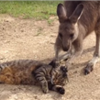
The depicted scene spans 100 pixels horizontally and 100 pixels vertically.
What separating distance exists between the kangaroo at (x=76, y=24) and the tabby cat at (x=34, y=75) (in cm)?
47

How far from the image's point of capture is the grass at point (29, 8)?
7.95 metres

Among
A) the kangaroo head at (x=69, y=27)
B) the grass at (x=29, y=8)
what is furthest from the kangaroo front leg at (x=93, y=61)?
the grass at (x=29, y=8)

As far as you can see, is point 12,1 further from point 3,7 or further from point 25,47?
point 25,47

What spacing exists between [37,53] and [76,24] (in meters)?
1.29

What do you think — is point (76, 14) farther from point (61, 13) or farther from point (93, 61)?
point (93, 61)

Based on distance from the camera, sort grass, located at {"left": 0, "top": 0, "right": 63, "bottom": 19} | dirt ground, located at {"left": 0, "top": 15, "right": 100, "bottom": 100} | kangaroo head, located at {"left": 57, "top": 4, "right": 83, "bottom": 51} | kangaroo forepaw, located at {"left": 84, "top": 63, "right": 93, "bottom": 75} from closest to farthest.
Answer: dirt ground, located at {"left": 0, "top": 15, "right": 100, "bottom": 100} → kangaroo head, located at {"left": 57, "top": 4, "right": 83, "bottom": 51} → kangaroo forepaw, located at {"left": 84, "top": 63, "right": 93, "bottom": 75} → grass, located at {"left": 0, "top": 0, "right": 63, "bottom": 19}

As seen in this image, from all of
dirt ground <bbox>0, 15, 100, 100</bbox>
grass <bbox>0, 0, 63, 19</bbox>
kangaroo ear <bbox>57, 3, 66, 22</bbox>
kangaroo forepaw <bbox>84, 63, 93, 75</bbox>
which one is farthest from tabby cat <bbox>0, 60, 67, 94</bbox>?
grass <bbox>0, 0, 63, 19</bbox>

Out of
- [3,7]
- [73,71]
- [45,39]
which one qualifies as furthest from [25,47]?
[3,7]

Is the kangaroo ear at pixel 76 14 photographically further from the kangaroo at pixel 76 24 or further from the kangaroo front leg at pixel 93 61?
the kangaroo front leg at pixel 93 61

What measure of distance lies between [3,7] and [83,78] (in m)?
4.22

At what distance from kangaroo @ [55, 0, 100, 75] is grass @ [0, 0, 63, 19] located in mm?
2685

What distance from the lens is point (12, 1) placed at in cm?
895

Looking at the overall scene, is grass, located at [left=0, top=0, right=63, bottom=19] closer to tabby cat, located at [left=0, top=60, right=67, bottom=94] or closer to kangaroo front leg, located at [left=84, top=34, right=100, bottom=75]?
kangaroo front leg, located at [left=84, top=34, right=100, bottom=75]

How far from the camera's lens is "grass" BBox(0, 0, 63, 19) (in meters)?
7.95
